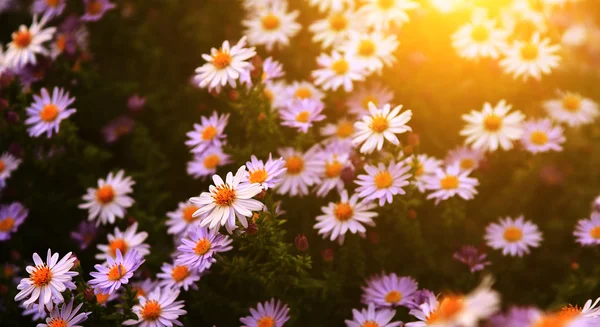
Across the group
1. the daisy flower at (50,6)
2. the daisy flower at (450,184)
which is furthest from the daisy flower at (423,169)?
the daisy flower at (50,6)

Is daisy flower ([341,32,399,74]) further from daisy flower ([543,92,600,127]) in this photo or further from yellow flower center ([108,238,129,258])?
yellow flower center ([108,238,129,258])

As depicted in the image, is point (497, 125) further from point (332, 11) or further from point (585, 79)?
point (585, 79)

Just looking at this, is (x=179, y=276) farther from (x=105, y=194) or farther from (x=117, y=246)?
(x=105, y=194)

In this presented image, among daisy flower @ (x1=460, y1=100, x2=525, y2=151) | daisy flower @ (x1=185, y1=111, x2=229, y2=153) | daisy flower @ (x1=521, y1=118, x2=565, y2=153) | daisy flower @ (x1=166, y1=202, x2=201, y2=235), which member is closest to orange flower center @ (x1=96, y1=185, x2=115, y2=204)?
daisy flower @ (x1=166, y1=202, x2=201, y2=235)

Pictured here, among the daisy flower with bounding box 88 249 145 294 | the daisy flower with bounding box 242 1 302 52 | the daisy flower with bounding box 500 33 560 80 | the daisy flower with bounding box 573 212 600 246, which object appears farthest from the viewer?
the daisy flower with bounding box 242 1 302 52

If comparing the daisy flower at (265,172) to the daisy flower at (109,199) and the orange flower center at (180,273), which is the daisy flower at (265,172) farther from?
the daisy flower at (109,199)

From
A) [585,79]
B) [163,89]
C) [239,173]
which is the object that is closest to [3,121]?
[163,89]
